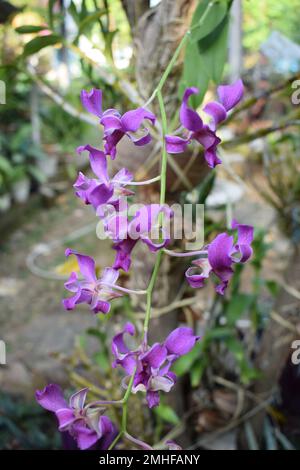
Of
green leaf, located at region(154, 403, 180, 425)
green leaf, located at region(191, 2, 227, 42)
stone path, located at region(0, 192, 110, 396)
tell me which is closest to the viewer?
green leaf, located at region(191, 2, 227, 42)

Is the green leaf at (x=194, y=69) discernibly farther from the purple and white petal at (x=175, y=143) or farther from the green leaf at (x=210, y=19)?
the purple and white petal at (x=175, y=143)

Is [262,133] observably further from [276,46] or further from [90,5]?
[90,5]

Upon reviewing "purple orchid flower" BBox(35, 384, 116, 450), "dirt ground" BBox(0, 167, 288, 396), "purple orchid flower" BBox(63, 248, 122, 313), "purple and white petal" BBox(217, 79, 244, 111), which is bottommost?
"dirt ground" BBox(0, 167, 288, 396)

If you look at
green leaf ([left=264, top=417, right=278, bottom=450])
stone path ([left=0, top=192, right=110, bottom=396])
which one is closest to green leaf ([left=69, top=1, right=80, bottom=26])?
stone path ([left=0, top=192, right=110, bottom=396])

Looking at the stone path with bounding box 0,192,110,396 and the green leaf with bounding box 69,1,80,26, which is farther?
the stone path with bounding box 0,192,110,396

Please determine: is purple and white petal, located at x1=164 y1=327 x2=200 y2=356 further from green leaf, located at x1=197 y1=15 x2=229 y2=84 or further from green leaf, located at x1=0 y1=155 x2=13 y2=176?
green leaf, located at x1=0 y1=155 x2=13 y2=176

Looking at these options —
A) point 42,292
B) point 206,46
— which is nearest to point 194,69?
point 206,46
